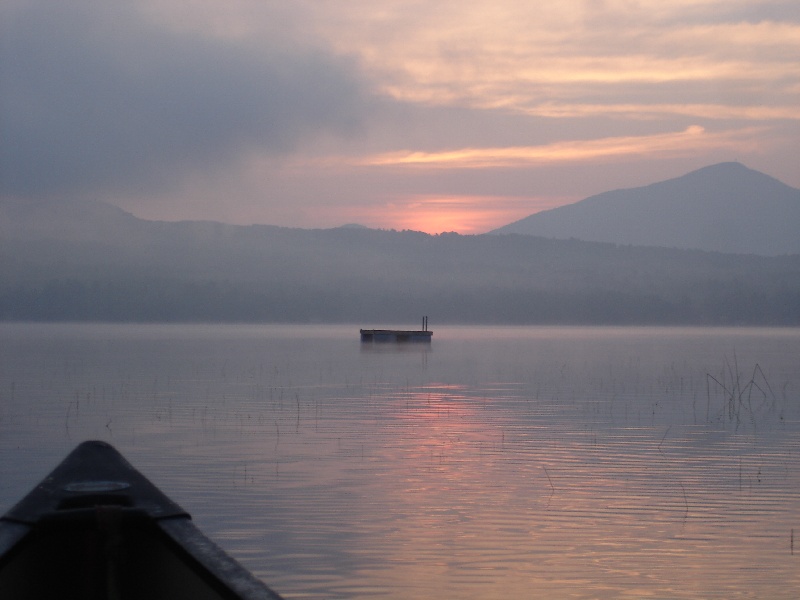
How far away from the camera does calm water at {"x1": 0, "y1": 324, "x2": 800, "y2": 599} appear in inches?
426

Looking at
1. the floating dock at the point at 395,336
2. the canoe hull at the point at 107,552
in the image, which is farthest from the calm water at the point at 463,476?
the floating dock at the point at 395,336

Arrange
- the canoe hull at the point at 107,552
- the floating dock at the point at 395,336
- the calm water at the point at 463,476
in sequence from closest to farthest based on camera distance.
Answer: the canoe hull at the point at 107,552, the calm water at the point at 463,476, the floating dock at the point at 395,336

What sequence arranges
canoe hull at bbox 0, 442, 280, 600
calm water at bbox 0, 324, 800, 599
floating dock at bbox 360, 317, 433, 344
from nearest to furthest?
1. canoe hull at bbox 0, 442, 280, 600
2. calm water at bbox 0, 324, 800, 599
3. floating dock at bbox 360, 317, 433, 344

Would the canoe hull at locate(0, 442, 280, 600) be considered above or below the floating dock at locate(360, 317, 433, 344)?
below

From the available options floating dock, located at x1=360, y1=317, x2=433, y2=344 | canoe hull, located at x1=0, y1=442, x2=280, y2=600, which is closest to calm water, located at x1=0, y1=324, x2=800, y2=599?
canoe hull, located at x1=0, y1=442, x2=280, y2=600

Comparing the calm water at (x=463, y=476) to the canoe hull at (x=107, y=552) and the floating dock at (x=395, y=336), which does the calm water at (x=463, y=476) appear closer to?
the canoe hull at (x=107, y=552)

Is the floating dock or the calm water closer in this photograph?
the calm water

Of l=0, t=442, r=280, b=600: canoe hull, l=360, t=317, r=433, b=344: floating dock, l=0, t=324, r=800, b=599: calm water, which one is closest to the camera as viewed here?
l=0, t=442, r=280, b=600: canoe hull

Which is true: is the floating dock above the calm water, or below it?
above

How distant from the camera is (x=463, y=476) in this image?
53.2ft

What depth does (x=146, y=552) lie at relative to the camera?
766 centimetres

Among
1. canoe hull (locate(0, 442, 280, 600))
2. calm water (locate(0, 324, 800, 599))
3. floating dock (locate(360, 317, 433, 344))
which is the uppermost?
floating dock (locate(360, 317, 433, 344))

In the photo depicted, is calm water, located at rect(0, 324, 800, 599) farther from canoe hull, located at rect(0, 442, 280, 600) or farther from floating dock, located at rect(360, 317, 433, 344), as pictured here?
floating dock, located at rect(360, 317, 433, 344)

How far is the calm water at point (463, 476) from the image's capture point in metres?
10.8
